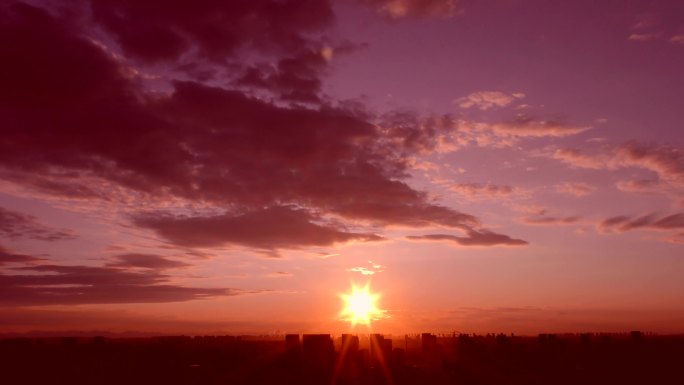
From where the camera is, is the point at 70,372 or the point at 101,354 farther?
the point at 101,354

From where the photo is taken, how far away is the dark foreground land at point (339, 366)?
96.7 m

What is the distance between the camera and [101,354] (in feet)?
400

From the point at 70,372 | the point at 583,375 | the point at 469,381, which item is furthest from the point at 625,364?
the point at 70,372

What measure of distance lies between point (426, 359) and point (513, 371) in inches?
1239

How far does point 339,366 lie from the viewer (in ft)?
336

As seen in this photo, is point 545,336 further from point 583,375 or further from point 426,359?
point 583,375

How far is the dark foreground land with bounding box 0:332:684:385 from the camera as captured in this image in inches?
3807

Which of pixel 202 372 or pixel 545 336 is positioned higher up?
pixel 545 336

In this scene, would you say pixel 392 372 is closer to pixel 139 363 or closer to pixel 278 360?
pixel 278 360

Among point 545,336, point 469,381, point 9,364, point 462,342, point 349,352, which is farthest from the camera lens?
point 545,336

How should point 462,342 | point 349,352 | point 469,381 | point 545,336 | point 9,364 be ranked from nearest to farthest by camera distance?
1. point 469,381
2. point 9,364
3. point 349,352
4. point 462,342
5. point 545,336

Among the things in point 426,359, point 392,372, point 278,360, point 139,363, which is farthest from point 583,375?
point 139,363

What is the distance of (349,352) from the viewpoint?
394 feet

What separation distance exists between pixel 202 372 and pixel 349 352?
3177 centimetres
